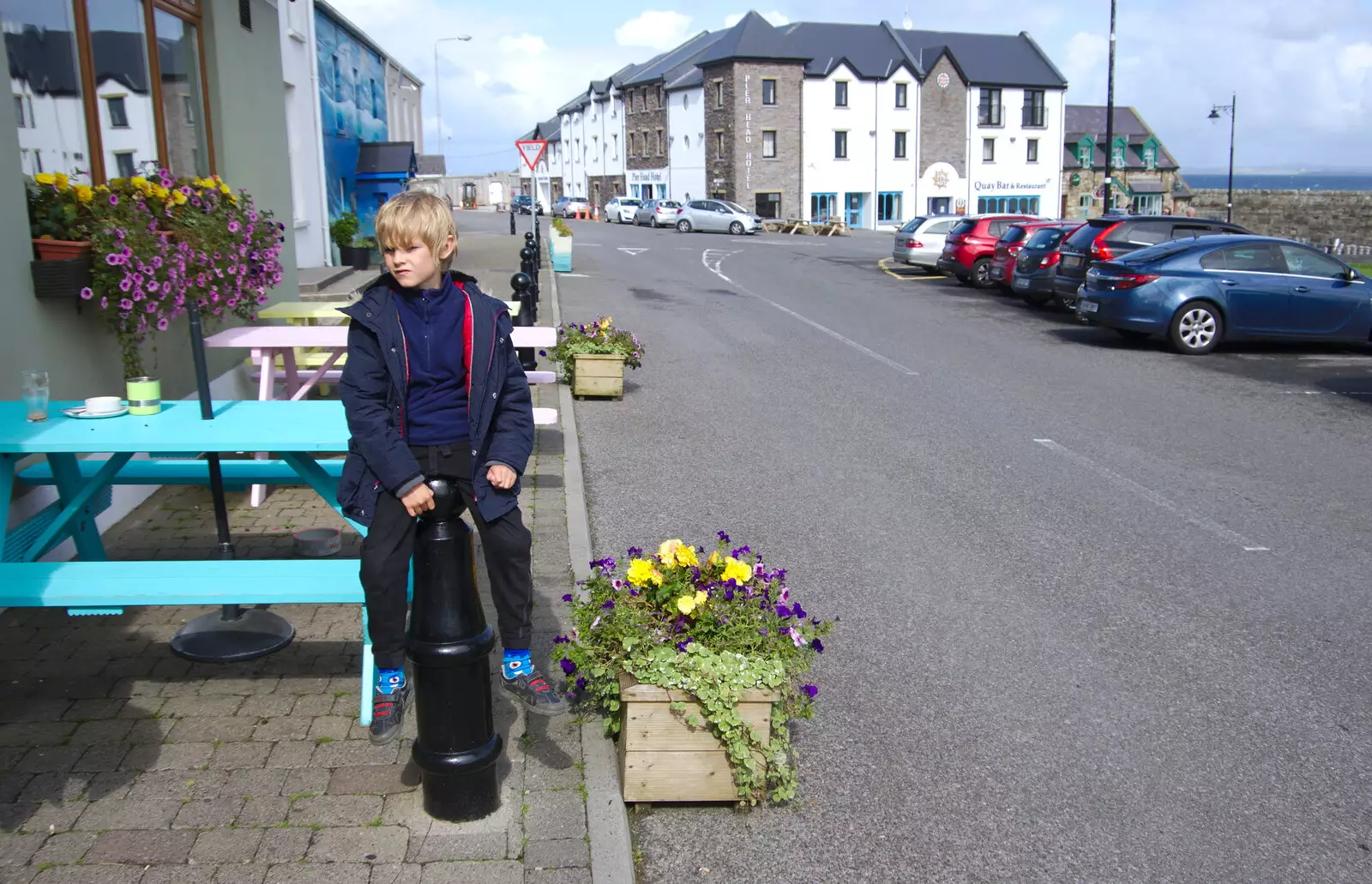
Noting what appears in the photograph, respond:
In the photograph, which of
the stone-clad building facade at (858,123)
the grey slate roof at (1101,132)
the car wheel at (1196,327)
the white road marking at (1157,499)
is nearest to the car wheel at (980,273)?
the car wheel at (1196,327)

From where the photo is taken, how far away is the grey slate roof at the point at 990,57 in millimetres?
65750

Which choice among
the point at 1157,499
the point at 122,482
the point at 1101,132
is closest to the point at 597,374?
the point at 1157,499

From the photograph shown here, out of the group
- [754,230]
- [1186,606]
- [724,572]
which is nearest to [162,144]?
[724,572]

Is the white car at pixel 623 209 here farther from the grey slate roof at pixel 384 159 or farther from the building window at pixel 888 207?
the grey slate roof at pixel 384 159

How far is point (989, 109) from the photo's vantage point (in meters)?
66.6

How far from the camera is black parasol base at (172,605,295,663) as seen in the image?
15.2ft

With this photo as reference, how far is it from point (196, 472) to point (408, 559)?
2321 mm

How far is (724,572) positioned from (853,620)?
1.58m

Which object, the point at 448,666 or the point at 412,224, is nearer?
the point at 448,666

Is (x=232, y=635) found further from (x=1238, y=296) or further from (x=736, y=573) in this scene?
(x=1238, y=296)

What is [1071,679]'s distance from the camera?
4.80 metres

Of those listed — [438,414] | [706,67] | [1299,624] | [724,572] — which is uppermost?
[706,67]

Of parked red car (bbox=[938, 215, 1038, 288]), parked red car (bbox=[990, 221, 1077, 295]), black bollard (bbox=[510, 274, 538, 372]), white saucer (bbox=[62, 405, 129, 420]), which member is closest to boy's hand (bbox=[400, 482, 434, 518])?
white saucer (bbox=[62, 405, 129, 420])

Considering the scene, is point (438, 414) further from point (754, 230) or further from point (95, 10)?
point (754, 230)
